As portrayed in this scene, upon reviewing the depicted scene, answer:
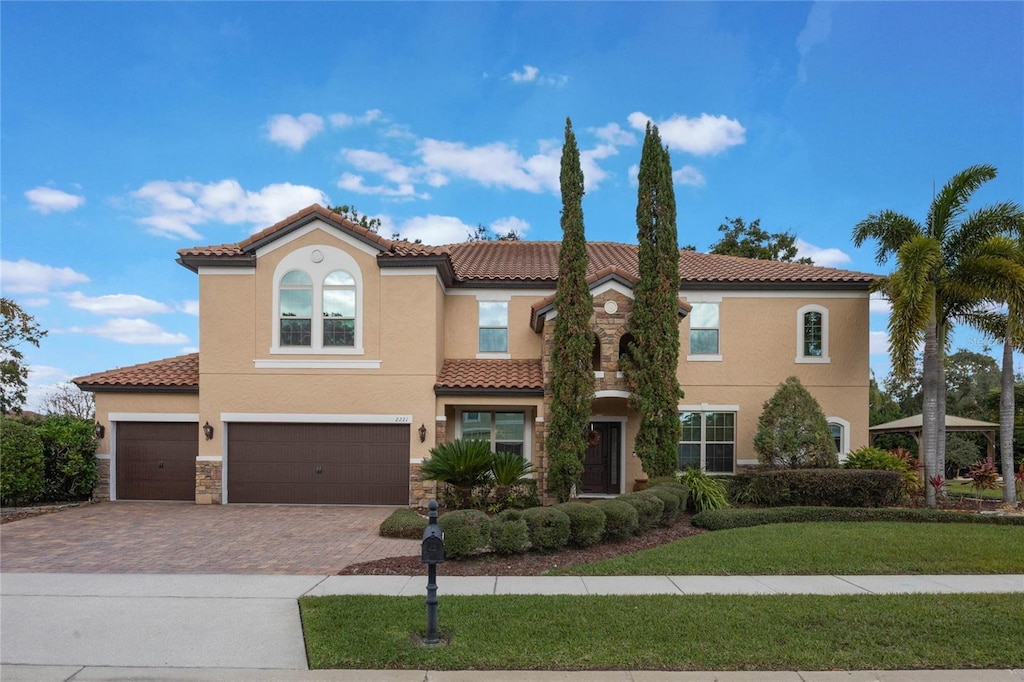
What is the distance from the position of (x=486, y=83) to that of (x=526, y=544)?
11922mm

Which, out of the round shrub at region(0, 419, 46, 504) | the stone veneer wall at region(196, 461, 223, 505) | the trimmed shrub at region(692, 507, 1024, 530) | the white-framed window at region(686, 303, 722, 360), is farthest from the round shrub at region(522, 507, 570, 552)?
the round shrub at region(0, 419, 46, 504)

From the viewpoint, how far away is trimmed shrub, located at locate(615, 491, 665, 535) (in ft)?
36.8

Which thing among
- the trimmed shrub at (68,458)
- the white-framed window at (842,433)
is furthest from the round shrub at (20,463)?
the white-framed window at (842,433)

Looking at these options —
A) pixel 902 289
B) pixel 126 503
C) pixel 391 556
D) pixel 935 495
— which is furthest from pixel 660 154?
pixel 126 503

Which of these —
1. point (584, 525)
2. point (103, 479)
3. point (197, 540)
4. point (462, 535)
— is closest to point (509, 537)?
point (462, 535)

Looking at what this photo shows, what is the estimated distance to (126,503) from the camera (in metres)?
15.9

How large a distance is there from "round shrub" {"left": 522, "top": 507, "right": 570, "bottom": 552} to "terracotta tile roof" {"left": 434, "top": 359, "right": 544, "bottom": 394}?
6.18 m

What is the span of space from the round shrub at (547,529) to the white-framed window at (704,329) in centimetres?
924

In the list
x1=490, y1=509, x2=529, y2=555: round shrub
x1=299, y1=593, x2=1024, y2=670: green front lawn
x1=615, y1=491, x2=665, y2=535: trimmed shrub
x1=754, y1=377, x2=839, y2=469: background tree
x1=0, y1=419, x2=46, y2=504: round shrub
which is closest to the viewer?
x1=299, y1=593, x2=1024, y2=670: green front lawn

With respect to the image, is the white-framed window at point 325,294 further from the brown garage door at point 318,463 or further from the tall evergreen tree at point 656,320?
the tall evergreen tree at point 656,320

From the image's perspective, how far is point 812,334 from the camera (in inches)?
696

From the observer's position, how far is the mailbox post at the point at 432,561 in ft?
19.5

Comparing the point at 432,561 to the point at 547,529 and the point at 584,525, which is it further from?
the point at 584,525

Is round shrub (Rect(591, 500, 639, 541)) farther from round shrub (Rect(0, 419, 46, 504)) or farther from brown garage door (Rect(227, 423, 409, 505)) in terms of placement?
round shrub (Rect(0, 419, 46, 504))
